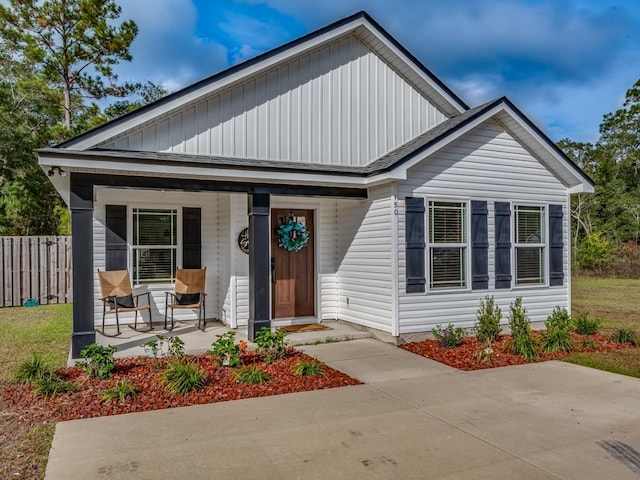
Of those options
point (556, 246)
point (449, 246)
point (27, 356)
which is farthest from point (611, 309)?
point (27, 356)

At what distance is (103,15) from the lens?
18.4m

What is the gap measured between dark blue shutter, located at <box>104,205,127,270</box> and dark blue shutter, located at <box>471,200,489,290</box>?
239 inches

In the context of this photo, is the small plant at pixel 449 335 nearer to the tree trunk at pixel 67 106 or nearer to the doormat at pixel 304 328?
the doormat at pixel 304 328

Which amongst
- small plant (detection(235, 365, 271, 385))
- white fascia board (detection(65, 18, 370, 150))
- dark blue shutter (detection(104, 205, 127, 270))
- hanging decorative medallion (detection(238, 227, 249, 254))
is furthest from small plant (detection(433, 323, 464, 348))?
dark blue shutter (detection(104, 205, 127, 270))

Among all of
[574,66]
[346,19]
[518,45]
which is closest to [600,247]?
[574,66]

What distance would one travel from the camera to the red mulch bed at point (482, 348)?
20.8 feet

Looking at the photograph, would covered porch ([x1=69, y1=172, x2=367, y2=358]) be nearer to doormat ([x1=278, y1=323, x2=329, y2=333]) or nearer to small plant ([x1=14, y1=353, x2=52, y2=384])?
doormat ([x1=278, y1=323, x2=329, y2=333])

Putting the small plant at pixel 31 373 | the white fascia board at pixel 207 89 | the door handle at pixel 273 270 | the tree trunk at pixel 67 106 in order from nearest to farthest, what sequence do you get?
the small plant at pixel 31 373 < the white fascia board at pixel 207 89 < the door handle at pixel 273 270 < the tree trunk at pixel 67 106

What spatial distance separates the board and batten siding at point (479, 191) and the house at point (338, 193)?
0.08ft

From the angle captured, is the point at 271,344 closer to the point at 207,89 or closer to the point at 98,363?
the point at 98,363

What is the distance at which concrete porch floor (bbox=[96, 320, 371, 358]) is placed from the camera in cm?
681

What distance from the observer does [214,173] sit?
666 cm

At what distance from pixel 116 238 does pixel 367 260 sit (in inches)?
175

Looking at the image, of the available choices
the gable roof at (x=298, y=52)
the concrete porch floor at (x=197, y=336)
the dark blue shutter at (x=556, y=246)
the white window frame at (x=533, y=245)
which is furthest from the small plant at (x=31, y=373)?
the dark blue shutter at (x=556, y=246)
